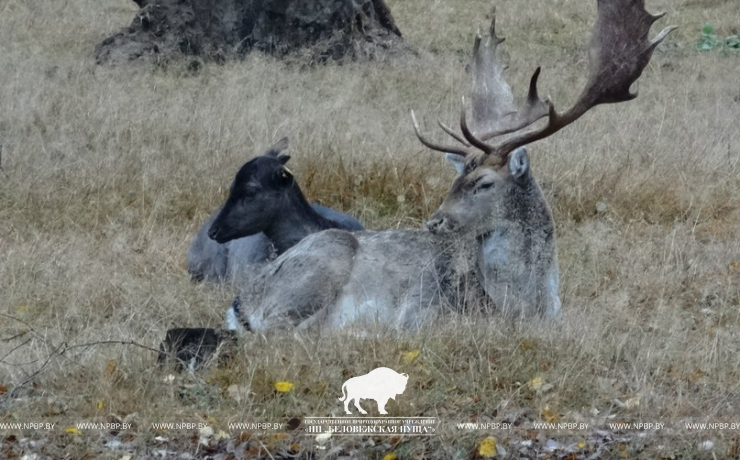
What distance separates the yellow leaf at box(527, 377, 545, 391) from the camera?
5.87 meters

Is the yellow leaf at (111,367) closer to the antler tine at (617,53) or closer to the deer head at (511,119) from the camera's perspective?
the deer head at (511,119)

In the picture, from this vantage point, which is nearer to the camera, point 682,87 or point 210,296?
point 210,296

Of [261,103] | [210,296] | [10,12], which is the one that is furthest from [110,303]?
[10,12]

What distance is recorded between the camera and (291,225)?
8641mm

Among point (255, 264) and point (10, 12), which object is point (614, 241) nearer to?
point (255, 264)

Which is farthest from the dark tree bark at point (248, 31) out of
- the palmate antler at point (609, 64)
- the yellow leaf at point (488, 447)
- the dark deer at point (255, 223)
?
the yellow leaf at point (488, 447)

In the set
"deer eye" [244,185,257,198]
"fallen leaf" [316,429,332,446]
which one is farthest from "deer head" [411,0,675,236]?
"fallen leaf" [316,429,332,446]

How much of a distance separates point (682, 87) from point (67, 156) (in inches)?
292

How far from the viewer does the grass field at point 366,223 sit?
5.63 metres

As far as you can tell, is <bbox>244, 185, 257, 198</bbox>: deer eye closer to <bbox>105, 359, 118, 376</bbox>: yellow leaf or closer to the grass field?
the grass field

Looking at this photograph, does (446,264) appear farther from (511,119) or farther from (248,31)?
(248,31)

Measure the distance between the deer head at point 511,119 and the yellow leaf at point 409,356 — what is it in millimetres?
1288

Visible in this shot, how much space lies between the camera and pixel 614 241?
363 inches

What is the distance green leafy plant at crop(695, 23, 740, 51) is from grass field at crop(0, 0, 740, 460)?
380 millimetres
